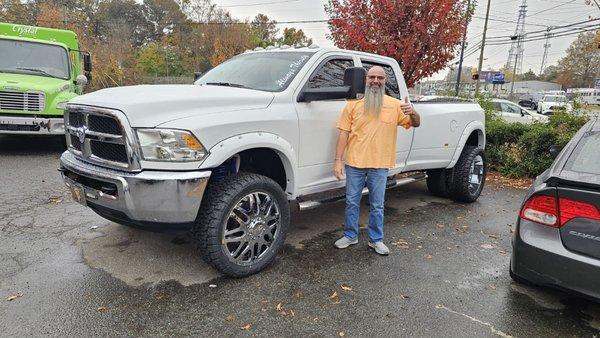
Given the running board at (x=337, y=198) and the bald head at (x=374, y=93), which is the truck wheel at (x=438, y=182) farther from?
the bald head at (x=374, y=93)

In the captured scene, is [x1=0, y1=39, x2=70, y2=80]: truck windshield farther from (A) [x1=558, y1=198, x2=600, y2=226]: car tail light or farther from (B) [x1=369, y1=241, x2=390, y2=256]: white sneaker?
(A) [x1=558, y1=198, x2=600, y2=226]: car tail light

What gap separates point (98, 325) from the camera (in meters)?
2.82

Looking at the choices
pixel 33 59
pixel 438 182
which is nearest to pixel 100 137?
pixel 438 182

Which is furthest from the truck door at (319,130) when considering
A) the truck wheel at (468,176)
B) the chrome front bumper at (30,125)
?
the chrome front bumper at (30,125)

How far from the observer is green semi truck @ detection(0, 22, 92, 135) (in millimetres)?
7910

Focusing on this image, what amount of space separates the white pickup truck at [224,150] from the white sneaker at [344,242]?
1.39 ft

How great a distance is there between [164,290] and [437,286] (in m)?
2.23

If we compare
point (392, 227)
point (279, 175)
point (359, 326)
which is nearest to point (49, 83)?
point (279, 175)

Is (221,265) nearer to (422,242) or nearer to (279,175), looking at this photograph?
(279,175)

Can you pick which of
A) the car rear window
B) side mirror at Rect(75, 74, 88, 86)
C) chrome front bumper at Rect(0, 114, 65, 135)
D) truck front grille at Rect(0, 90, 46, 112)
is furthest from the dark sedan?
side mirror at Rect(75, 74, 88, 86)

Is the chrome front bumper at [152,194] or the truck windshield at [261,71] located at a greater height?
the truck windshield at [261,71]

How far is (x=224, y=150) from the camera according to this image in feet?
10.6

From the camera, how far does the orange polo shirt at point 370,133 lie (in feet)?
12.8

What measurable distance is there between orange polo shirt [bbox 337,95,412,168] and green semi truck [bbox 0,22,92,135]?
18.9ft
